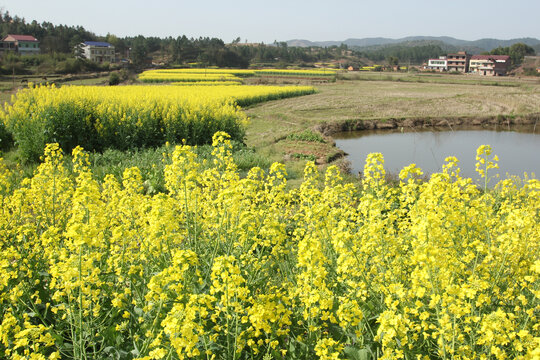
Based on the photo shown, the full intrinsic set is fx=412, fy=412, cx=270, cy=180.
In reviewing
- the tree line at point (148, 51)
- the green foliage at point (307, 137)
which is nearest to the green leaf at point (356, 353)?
the green foliage at point (307, 137)

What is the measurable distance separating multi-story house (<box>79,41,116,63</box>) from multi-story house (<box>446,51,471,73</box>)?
9698 centimetres

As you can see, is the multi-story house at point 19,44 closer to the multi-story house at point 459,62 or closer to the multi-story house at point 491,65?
the multi-story house at point 491,65

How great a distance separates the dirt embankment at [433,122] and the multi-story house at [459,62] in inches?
4137

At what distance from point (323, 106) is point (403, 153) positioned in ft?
42.7

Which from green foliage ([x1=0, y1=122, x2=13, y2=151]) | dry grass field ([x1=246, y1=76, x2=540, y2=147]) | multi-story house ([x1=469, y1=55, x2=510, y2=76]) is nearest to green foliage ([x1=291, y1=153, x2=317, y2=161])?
dry grass field ([x1=246, y1=76, x2=540, y2=147])

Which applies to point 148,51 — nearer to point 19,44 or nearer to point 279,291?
point 19,44

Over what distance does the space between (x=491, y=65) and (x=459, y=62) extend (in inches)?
921

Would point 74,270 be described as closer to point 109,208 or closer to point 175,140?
point 109,208

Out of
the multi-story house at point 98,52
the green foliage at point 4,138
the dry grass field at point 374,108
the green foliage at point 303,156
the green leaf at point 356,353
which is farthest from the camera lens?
Result: the multi-story house at point 98,52

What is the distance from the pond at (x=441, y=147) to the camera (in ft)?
54.6

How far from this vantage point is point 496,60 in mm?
106500

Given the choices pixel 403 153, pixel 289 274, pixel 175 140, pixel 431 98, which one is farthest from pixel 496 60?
pixel 289 274

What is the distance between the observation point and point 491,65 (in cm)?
10394

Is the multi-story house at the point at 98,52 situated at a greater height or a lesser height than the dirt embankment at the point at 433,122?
greater
